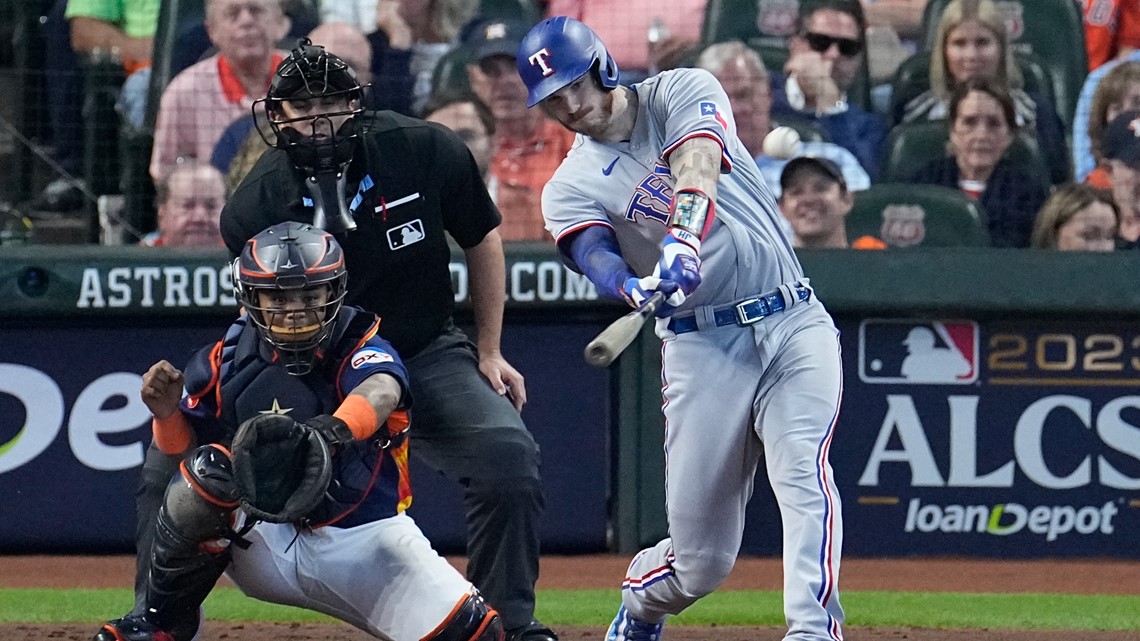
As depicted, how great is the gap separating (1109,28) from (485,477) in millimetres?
5125

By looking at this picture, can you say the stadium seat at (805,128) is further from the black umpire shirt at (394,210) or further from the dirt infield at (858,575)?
the black umpire shirt at (394,210)


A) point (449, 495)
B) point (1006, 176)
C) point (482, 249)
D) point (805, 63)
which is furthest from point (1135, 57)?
point (482, 249)

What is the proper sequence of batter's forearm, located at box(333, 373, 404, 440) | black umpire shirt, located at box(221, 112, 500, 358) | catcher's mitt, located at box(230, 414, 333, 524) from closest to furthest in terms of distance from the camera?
catcher's mitt, located at box(230, 414, 333, 524), batter's forearm, located at box(333, 373, 404, 440), black umpire shirt, located at box(221, 112, 500, 358)

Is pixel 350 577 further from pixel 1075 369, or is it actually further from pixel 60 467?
pixel 1075 369

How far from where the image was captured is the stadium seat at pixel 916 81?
7.67 m

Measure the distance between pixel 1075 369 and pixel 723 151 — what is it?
3.49 m

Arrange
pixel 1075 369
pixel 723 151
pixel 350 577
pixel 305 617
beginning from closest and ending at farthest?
pixel 350 577 → pixel 723 151 → pixel 305 617 → pixel 1075 369

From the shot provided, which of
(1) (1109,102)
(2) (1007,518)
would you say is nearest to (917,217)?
(1) (1109,102)

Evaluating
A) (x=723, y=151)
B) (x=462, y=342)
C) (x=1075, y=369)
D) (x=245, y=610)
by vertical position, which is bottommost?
(x=245, y=610)

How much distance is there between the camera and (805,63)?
756 cm

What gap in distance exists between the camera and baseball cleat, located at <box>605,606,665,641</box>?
187 inches

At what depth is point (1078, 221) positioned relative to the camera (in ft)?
23.9

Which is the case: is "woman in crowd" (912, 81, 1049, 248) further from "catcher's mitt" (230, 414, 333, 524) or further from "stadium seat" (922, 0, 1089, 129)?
"catcher's mitt" (230, 414, 333, 524)

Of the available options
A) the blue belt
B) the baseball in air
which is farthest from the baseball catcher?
the baseball in air
